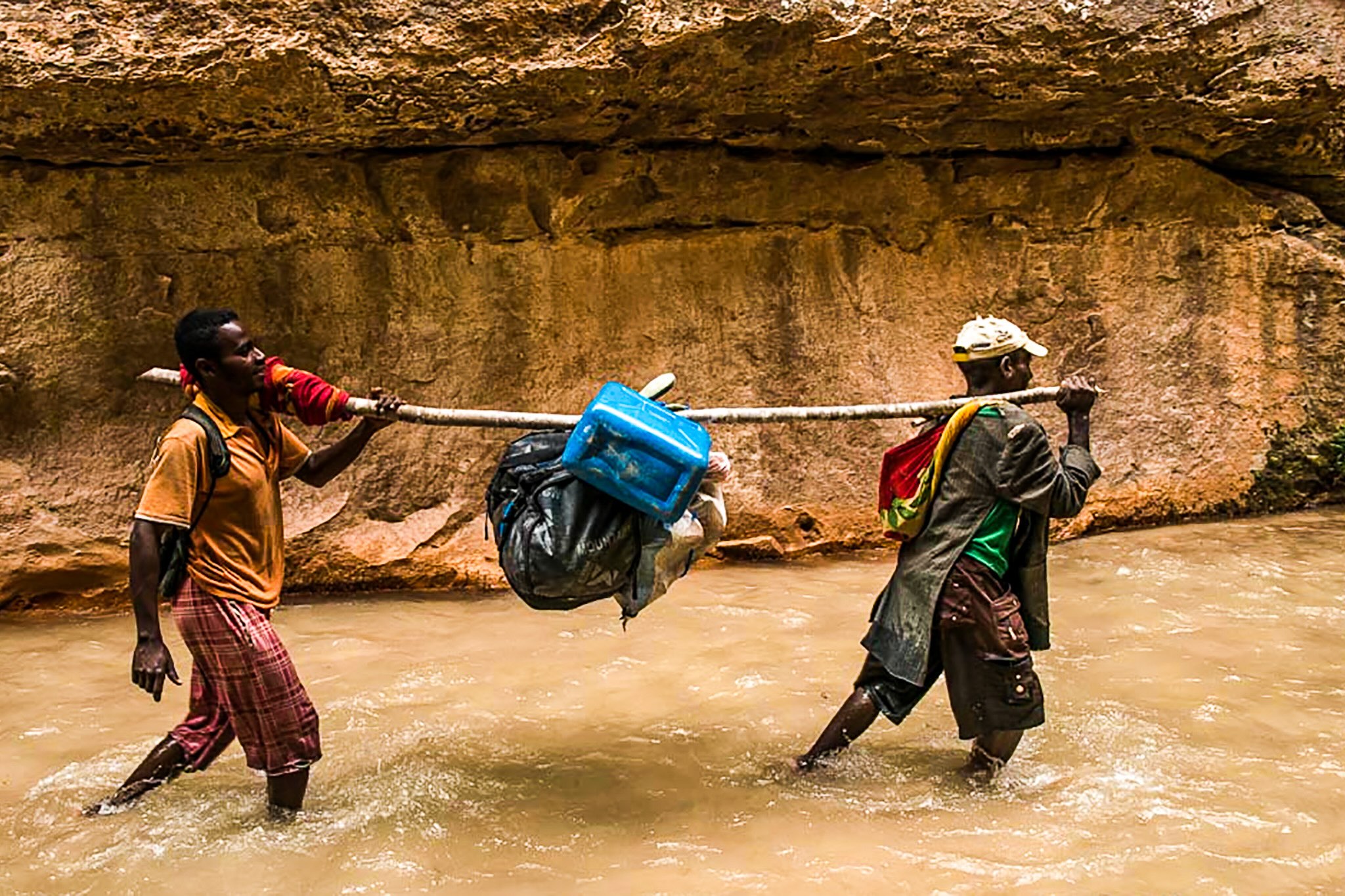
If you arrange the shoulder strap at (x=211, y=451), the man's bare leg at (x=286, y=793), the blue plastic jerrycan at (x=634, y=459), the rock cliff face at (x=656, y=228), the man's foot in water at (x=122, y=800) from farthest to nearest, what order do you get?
the rock cliff face at (x=656, y=228)
the man's foot in water at (x=122, y=800)
the man's bare leg at (x=286, y=793)
the shoulder strap at (x=211, y=451)
the blue plastic jerrycan at (x=634, y=459)

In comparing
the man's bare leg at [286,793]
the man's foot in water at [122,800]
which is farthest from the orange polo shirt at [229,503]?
the man's foot in water at [122,800]

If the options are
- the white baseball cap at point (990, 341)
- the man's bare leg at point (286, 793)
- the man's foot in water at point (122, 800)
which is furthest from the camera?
the white baseball cap at point (990, 341)

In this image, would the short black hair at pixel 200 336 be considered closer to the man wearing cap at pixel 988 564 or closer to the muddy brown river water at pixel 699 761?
the muddy brown river water at pixel 699 761

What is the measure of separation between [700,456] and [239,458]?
124 cm

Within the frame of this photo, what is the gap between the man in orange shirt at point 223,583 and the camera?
10.4 feet

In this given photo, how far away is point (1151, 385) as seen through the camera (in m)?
6.82

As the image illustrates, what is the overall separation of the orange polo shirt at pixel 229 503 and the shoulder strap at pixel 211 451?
0.4 inches

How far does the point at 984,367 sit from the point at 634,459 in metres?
1.14

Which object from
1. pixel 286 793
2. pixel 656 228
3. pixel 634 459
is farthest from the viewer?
pixel 656 228

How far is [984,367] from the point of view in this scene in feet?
11.9

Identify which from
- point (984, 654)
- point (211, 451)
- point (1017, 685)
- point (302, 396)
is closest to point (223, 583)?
point (211, 451)

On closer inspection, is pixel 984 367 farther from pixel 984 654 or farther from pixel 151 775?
pixel 151 775

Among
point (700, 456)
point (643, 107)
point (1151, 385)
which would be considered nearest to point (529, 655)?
point (700, 456)

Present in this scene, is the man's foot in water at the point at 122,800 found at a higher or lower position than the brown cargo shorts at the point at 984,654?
lower
